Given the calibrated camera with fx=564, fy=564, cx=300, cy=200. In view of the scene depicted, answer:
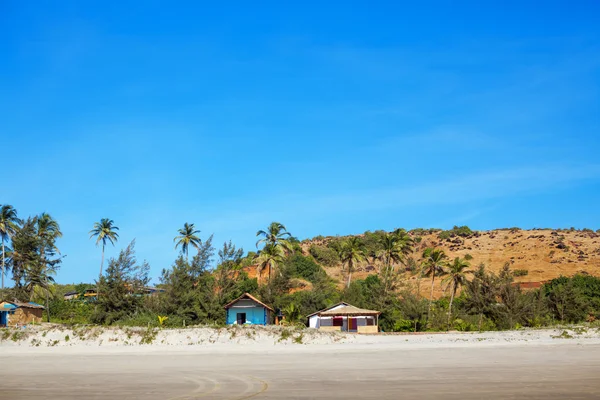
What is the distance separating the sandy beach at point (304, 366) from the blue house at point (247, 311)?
992 inches

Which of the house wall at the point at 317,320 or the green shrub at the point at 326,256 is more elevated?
the green shrub at the point at 326,256

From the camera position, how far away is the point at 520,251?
351 ft

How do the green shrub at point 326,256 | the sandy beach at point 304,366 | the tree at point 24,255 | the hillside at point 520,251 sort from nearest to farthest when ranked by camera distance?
the sandy beach at point 304,366 → the tree at point 24,255 → the hillside at point 520,251 → the green shrub at point 326,256

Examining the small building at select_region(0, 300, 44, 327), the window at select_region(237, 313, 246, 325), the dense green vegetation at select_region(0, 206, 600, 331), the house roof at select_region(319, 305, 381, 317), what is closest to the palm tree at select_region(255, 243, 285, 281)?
the dense green vegetation at select_region(0, 206, 600, 331)

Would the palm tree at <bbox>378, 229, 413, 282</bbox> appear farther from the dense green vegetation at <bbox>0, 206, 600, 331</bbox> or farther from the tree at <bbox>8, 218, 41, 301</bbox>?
the tree at <bbox>8, 218, 41, 301</bbox>

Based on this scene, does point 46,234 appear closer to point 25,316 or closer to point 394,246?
point 25,316

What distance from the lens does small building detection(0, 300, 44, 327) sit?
60594mm

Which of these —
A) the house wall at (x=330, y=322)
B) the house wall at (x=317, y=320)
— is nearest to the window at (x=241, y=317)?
the house wall at (x=317, y=320)

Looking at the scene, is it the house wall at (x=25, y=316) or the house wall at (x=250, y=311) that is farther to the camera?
the house wall at (x=25, y=316)

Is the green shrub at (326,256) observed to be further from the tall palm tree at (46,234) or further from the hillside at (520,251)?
the tall palm tree at (46,234)

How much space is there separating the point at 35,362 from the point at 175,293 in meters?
33.4

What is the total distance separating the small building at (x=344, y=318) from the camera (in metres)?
56.2

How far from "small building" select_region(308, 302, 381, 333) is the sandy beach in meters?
17.7

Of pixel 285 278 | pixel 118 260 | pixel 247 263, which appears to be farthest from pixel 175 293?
pixel 247 263
